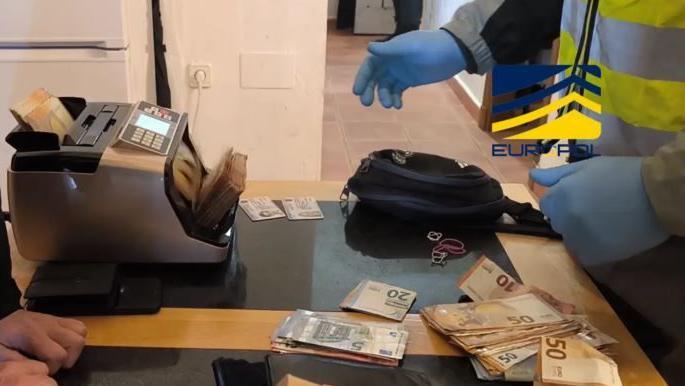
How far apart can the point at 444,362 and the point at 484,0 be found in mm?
650

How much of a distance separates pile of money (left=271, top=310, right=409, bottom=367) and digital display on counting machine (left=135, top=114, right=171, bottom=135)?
34 centimetres

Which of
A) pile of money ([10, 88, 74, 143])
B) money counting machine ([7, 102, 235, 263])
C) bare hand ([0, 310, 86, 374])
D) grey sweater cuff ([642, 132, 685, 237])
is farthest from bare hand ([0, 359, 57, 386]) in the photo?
grey sweater cuff ([642, 132, 685, 237])

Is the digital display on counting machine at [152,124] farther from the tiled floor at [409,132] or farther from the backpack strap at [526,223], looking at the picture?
the tiled floor at [409,132]

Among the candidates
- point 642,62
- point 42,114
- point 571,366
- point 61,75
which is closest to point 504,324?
point 571,366

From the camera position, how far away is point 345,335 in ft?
2.97

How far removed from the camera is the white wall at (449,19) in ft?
13.0

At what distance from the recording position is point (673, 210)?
2.93 ft

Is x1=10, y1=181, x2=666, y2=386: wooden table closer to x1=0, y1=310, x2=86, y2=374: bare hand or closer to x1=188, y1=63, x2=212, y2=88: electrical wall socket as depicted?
x1=0, y1=310, x2=86, y2=374: bare hand

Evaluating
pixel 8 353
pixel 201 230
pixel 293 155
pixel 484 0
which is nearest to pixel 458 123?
pixel 293 155

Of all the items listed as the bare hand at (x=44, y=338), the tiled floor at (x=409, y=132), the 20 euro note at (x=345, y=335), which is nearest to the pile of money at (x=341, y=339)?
the 20 euro note at (x=345, y=335)

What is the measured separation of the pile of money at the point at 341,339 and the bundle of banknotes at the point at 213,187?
225 millimetres

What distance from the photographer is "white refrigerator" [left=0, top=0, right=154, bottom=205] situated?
2.03 metres

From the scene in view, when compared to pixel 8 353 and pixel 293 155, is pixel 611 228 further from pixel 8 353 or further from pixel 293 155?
pixel 293 155

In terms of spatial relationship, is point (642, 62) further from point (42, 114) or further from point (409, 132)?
point (409, 132)
